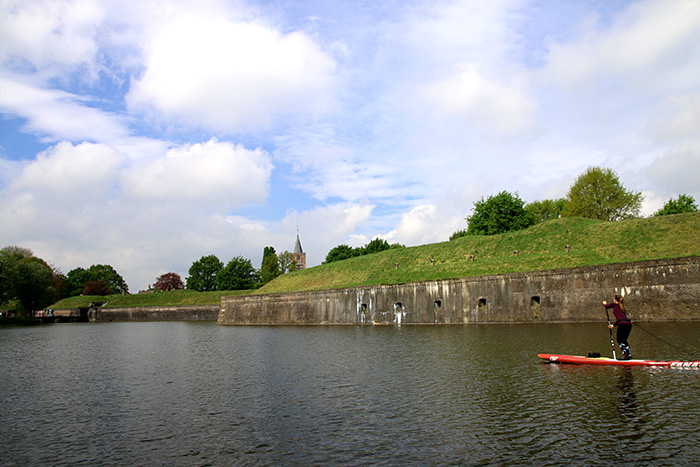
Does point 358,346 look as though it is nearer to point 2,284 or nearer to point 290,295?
point 290,295

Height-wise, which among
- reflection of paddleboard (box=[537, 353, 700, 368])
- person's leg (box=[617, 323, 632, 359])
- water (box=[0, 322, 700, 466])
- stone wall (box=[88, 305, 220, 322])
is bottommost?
stone wall (box=[88, 305, 220, 322])

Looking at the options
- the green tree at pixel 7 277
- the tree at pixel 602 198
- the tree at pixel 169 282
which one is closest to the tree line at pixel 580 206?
the tree at pixel 602 198

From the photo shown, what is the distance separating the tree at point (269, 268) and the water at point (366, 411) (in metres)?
93.0

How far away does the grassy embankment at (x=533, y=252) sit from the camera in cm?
3569

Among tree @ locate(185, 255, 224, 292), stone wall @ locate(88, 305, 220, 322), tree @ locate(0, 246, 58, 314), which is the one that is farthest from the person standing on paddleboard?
tree @ locate(185, 255, 224, 292)

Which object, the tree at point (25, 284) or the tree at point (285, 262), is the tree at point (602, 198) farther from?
the tree at point (25, 284)

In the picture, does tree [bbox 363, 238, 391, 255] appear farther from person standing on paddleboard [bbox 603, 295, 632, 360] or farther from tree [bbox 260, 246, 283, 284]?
person standing on paddleboard [bbox 603, 295, 632, 360]

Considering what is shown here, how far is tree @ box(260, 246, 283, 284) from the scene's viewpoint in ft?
374

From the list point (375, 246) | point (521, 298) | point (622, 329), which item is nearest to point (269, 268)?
point (375, 246)

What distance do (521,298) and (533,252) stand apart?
34.6ft

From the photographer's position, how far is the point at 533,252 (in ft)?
147

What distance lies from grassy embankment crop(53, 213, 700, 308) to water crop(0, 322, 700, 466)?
1751 centimetres

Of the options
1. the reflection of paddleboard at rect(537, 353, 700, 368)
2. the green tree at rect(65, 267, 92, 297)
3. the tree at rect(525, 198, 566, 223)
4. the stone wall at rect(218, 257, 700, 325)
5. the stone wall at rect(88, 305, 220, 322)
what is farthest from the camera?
the green tree at rect(65, 267, 92, 297)

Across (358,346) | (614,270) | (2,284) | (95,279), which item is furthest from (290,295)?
(95,279)
